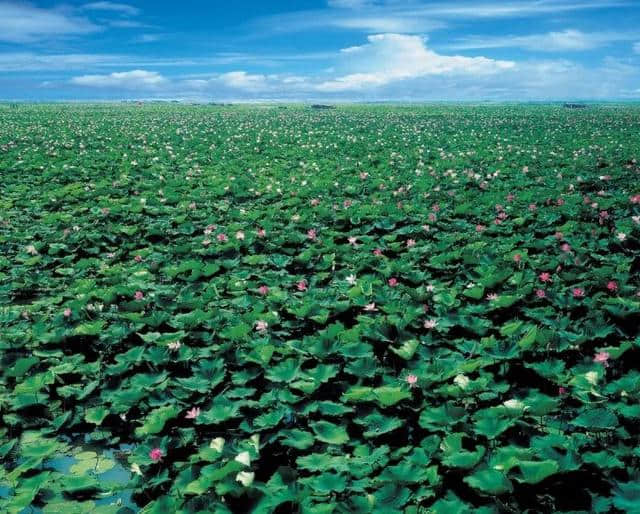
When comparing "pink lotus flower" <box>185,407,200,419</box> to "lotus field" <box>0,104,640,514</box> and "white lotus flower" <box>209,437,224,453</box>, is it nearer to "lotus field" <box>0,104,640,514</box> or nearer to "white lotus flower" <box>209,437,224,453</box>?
"lotus field" <box>0,104,640,514</box>

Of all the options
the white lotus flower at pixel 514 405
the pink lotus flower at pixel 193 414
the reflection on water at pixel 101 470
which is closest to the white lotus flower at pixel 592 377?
the white lotus flower at pixel 514 405

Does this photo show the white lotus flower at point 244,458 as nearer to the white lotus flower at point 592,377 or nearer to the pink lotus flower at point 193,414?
the pink lotus flower at point 193,414

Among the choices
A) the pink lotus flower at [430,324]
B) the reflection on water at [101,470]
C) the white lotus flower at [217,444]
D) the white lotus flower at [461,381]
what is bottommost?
the reflection on water at [101,470]

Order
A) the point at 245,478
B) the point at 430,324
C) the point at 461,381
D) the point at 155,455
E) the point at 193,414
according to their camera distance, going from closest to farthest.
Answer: the point at 245,478 → the point at 155,455 → the point at 193,414 → the point at 461,381 → the point at 430,324

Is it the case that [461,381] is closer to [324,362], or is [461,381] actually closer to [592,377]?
[592,377]

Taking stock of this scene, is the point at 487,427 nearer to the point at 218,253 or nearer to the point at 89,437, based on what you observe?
the point at 89,437

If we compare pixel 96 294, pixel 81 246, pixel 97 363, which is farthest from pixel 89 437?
pixel 81 246

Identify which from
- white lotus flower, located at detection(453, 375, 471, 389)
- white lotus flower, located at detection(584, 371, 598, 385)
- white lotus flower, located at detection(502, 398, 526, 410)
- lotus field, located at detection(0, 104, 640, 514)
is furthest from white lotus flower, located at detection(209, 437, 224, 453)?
white lotus flower, located at detection(584, 371, 598, 385)

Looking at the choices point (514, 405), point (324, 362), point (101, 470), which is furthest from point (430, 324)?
point (101, 470)
